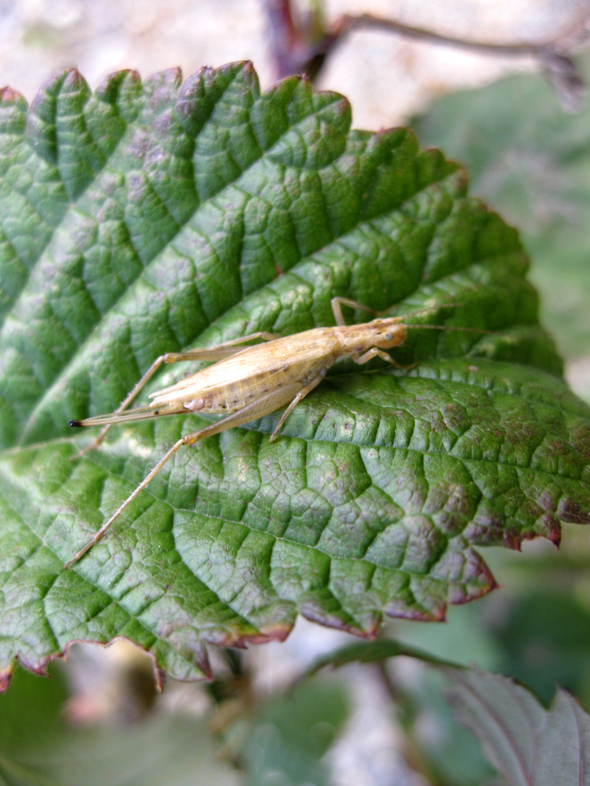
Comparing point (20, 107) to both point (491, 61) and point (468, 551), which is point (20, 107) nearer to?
point (468, 551)

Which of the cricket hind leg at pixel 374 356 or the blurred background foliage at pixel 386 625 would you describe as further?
the blurred background foliage at pixel 386 625

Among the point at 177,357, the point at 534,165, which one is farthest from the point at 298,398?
the point at 534,165

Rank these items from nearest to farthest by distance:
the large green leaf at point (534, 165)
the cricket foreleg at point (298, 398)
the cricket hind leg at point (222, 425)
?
the cricket hind leg at point (222, 425) < the cricket foreleg at point (298, 398) < the large green leaf at point (534, 165)

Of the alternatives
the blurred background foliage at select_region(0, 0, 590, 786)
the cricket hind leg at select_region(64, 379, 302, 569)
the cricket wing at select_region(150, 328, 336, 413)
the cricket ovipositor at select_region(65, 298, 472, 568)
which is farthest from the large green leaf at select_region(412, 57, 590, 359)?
the cricket hind leg at select_region(64, 379, 302, 569)

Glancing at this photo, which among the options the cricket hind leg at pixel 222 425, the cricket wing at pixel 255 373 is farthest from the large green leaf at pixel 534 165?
the cricket hind leg at pixel 222 425

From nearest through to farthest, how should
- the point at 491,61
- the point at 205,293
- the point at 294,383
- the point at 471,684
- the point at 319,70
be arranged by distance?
the point at 471,684 → the point at 205,293 → the point at 294,383 → the point at 319,70 → the point at 491,61

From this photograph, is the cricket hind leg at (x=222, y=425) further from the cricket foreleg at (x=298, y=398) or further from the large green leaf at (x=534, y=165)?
the large green leaf at (x=534, y=165)

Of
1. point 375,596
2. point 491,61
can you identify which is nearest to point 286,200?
point 375,596
